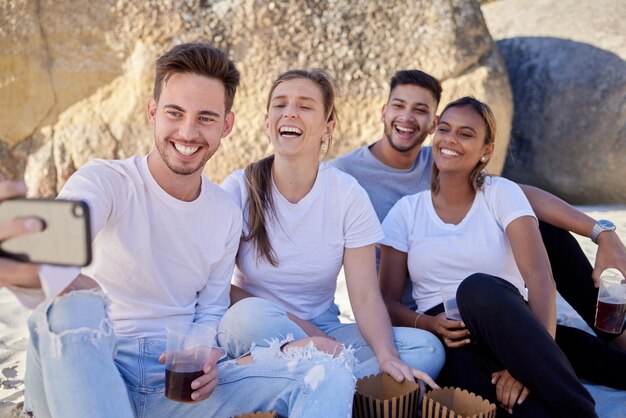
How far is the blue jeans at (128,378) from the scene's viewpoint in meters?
1.72

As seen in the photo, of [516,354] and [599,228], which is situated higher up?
[599,228]

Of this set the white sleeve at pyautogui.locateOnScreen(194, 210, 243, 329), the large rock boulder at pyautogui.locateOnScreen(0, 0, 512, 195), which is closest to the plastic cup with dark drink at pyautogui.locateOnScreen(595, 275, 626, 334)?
the white sleeve at pyautogui.locateOnScreen(194, 210, 243, 329)

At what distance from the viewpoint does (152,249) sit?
2365mm

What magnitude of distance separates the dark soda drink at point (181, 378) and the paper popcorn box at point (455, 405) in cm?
77

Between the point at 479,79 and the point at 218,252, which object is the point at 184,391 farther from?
the point at 479,79

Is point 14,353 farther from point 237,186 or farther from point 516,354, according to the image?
point 516,354

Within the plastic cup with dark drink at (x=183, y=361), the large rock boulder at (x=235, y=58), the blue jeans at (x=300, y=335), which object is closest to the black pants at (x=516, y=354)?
the blue jeans at (x=300, y=335)

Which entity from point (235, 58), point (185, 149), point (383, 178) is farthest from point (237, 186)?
point (235, 58)

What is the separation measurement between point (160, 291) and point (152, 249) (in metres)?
0.15

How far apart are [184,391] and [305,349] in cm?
42

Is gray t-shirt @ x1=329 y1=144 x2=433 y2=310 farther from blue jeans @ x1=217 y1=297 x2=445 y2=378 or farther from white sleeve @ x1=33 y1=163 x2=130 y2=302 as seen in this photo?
white sleeve @ x1=33 y1=163 x2=130 y2=302

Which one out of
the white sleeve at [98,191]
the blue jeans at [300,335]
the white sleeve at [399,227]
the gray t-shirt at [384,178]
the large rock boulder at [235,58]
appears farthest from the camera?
the large rock boulder at [235,58]

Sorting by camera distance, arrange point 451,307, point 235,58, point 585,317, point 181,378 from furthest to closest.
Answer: point 235,58 < point 585,317 < point 451,307 < point 181,378

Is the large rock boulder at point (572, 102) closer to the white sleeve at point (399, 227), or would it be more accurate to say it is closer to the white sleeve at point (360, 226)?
the white sleeve at point (399, 227)
